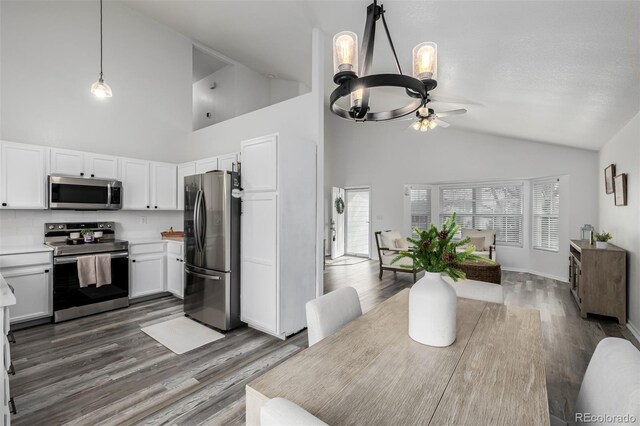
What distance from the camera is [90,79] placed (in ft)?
13.7

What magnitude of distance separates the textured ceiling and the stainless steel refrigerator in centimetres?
225

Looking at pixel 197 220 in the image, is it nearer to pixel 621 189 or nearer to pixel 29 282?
pixel 29 282

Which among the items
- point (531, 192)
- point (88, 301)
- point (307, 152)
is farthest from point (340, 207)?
point (88, 301)

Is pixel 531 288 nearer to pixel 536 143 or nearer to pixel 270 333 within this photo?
pixel 536 143

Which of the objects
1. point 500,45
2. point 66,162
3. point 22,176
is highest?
point 500,45

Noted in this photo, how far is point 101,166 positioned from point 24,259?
147 cm

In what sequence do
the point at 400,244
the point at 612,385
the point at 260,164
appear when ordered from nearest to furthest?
the point at 612,385
the point at 260,164
the point at 400,244

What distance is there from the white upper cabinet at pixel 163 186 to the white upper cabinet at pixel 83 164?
0.53 metres

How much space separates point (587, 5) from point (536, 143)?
16.7 ft

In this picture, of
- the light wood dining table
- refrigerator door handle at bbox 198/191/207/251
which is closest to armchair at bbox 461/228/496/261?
the light wood dining table

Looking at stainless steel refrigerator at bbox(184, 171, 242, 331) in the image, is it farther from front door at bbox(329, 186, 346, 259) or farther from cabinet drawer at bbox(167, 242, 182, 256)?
front door at bbox(329, 186, 346, 259)

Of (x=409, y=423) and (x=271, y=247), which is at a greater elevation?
(x=271, y=247)

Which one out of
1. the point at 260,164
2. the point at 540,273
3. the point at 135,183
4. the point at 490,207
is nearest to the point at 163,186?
the point at 135,183

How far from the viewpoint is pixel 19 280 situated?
3.20m
